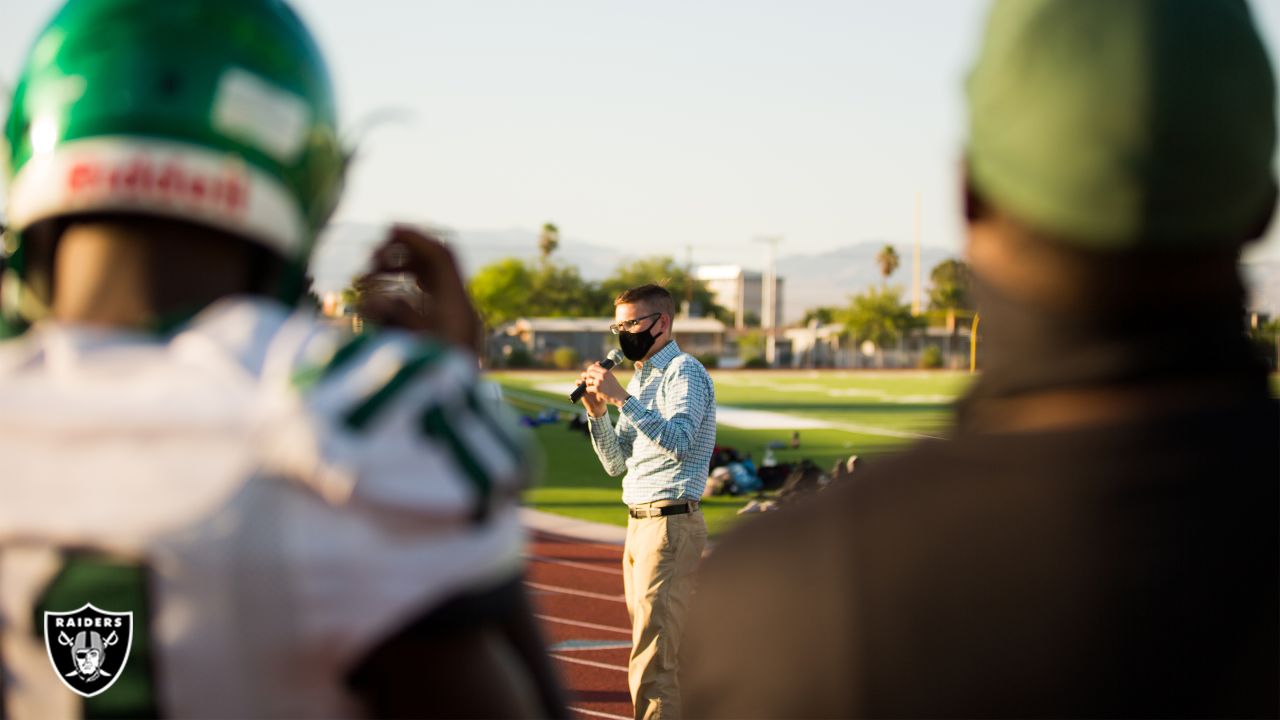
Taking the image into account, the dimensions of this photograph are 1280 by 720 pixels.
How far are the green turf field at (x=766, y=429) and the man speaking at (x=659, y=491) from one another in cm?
102

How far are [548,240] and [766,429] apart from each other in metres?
87.6

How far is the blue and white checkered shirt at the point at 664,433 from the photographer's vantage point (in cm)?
638

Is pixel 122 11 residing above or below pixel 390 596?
above

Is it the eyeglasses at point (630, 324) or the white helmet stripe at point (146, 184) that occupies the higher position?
the white helmet stripe at point (146, 184)

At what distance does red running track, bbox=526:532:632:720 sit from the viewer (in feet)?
25.1

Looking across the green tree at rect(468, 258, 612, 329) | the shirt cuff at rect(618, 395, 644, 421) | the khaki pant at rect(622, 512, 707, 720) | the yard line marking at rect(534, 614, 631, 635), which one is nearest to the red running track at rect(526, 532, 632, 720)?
the yard line marking at rect(534, 614, 631, 635)

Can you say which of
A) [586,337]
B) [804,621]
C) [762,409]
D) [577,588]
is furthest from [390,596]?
[586,337]

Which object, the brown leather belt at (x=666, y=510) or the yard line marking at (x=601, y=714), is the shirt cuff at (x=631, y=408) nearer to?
the brown leather belt at (x=666, y=510)

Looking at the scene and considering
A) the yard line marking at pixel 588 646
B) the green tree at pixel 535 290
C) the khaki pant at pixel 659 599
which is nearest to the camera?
the khaki pant at pixel 659 599

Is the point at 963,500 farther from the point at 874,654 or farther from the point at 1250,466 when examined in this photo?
the point at 1250,466

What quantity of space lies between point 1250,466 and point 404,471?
2.81 feet

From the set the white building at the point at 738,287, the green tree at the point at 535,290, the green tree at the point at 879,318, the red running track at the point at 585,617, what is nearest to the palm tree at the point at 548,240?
the green tree at the point at 535,290

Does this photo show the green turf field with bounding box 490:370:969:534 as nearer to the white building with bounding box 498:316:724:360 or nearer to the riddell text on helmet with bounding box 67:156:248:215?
the riddell text on helmet with bounding box 67:156:248:215

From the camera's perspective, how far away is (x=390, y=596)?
1.25 metres
